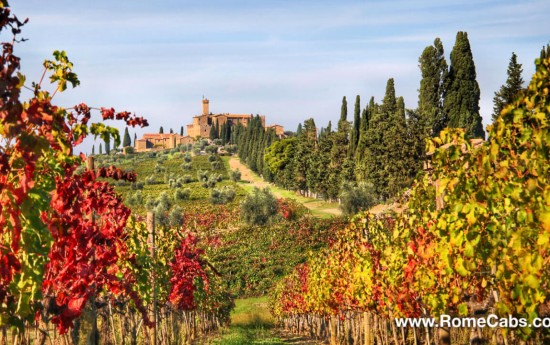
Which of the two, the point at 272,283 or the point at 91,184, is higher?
the point at 91,184

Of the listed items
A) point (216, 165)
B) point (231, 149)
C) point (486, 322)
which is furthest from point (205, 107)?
point (486, 322)

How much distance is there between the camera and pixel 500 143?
5.64 m

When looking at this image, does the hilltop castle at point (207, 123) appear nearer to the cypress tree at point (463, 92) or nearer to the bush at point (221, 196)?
the bush at point (221, 196)

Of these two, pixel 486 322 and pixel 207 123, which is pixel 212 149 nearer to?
pixel 207 123

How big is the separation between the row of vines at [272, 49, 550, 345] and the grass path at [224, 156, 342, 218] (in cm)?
4568

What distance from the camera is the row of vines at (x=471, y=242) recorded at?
542 cm

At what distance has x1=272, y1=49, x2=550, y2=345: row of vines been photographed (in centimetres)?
542

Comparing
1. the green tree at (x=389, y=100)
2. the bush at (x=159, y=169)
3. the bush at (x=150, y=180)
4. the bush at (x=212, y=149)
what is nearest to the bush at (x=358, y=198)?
the green tree at (x=389, y=100)

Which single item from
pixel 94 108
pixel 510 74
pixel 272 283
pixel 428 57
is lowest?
pixel 272 283

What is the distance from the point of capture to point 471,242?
600 cm

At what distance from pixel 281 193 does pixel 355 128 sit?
1806 cm

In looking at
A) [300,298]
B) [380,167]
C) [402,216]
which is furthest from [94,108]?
[380,167]

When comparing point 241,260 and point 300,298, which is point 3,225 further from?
point 241,260

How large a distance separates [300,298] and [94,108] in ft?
65.7
